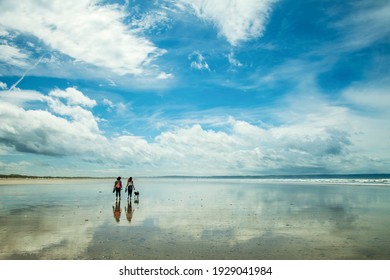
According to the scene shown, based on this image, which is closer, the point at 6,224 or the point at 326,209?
the point at 6,224

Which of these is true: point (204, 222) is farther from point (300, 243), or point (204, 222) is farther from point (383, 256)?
point (383, 256)

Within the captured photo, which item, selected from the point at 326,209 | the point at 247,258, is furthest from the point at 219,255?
the point at 326,209

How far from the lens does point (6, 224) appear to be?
717 inches

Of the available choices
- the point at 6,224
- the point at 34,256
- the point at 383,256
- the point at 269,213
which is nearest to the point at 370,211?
the point at 269,213

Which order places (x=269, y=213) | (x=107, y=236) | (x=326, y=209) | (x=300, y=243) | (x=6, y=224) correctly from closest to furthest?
(x=300, y=243), (x=107, y=236), (x=6, y=224), (x=269, y=213), (x=326, y=209)

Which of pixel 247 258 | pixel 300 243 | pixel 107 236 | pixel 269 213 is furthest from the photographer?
pixel 269 213

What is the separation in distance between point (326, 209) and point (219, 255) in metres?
15.4

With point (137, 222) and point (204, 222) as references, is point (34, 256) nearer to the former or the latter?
point (137, 222)

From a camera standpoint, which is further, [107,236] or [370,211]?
[370,211]

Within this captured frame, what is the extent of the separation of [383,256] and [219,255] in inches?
242

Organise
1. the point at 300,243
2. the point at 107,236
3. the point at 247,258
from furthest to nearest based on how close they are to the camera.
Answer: the point at 107,236 < the point at 300,243 < the point at 247,258

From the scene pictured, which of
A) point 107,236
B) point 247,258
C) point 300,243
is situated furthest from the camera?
point 107,236

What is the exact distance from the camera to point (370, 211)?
2383 centimetres

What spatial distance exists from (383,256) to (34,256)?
13015 mm
